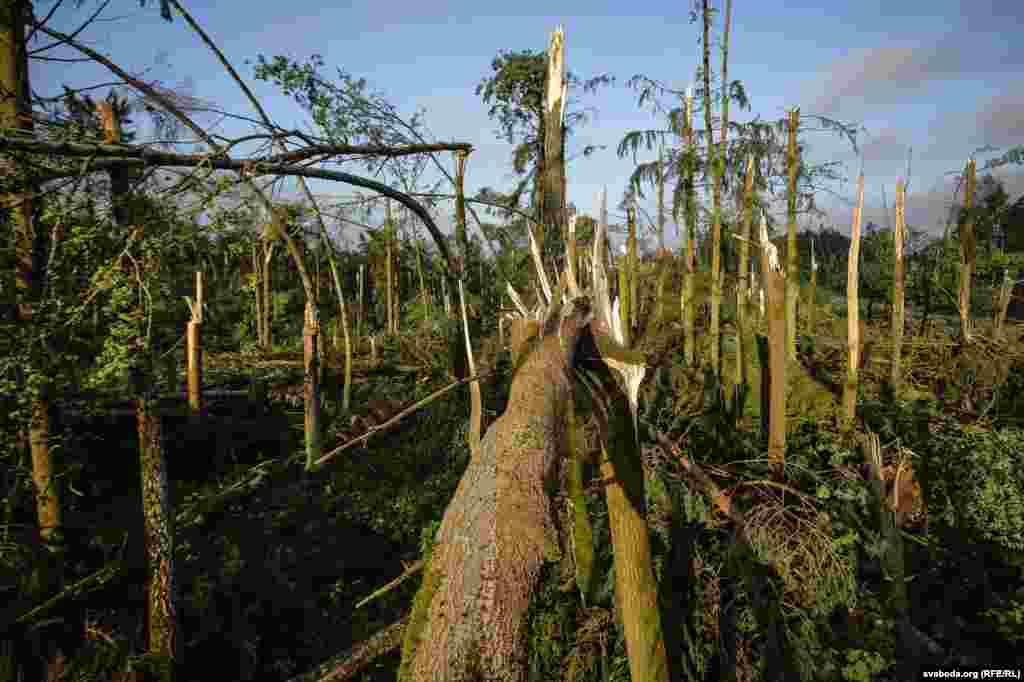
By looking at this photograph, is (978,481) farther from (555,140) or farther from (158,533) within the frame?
(158,533)

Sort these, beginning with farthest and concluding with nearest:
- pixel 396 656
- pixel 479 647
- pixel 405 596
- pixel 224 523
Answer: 1. pixel 224 523
2. pixel 405 596
3. pixel 396 656
4. pixel 479 647

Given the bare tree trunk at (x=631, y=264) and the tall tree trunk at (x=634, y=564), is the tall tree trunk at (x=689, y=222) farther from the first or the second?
the tall tree trunk at (x=634, y=564)

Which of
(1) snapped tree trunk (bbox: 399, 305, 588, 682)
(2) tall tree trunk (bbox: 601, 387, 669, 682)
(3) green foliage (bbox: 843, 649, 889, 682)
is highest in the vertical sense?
(1) snapped tree trunk (bbox: 399, 305, 588, 682)

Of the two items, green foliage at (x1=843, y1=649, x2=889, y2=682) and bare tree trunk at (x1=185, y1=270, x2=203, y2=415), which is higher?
bare tree trunk at (x1=185, y1=270, x2=203, y2=415)

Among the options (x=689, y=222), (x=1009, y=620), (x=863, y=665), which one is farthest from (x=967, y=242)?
(x=863, y=665)

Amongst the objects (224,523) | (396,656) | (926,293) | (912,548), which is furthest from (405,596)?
(926,293)

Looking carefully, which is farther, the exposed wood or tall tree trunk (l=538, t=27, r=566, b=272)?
the exposed wood

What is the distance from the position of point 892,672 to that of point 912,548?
164 centimetres

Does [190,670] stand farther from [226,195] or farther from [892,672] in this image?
[892,672]

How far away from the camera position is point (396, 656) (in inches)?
168

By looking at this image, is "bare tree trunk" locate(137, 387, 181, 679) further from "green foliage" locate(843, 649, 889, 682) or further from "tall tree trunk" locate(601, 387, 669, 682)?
"green foliage" locate(843, 649, 889, 682)

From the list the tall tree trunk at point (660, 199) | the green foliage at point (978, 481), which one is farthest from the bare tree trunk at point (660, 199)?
the green foliage at point (978, 481)

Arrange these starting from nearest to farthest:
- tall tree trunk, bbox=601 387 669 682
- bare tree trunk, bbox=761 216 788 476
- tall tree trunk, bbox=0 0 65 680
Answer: tall tree trunk, bbox=601 387 669 682
tall tree trunk, bbox=0 0 65 680
bare tree trunk, bbox=761 216 788 476

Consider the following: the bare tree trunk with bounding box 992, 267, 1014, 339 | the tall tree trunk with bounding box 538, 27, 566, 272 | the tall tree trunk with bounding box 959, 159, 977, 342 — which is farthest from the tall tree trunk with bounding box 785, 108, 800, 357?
the bare tree trunk with bounding box 992, 267, 1014, 339
